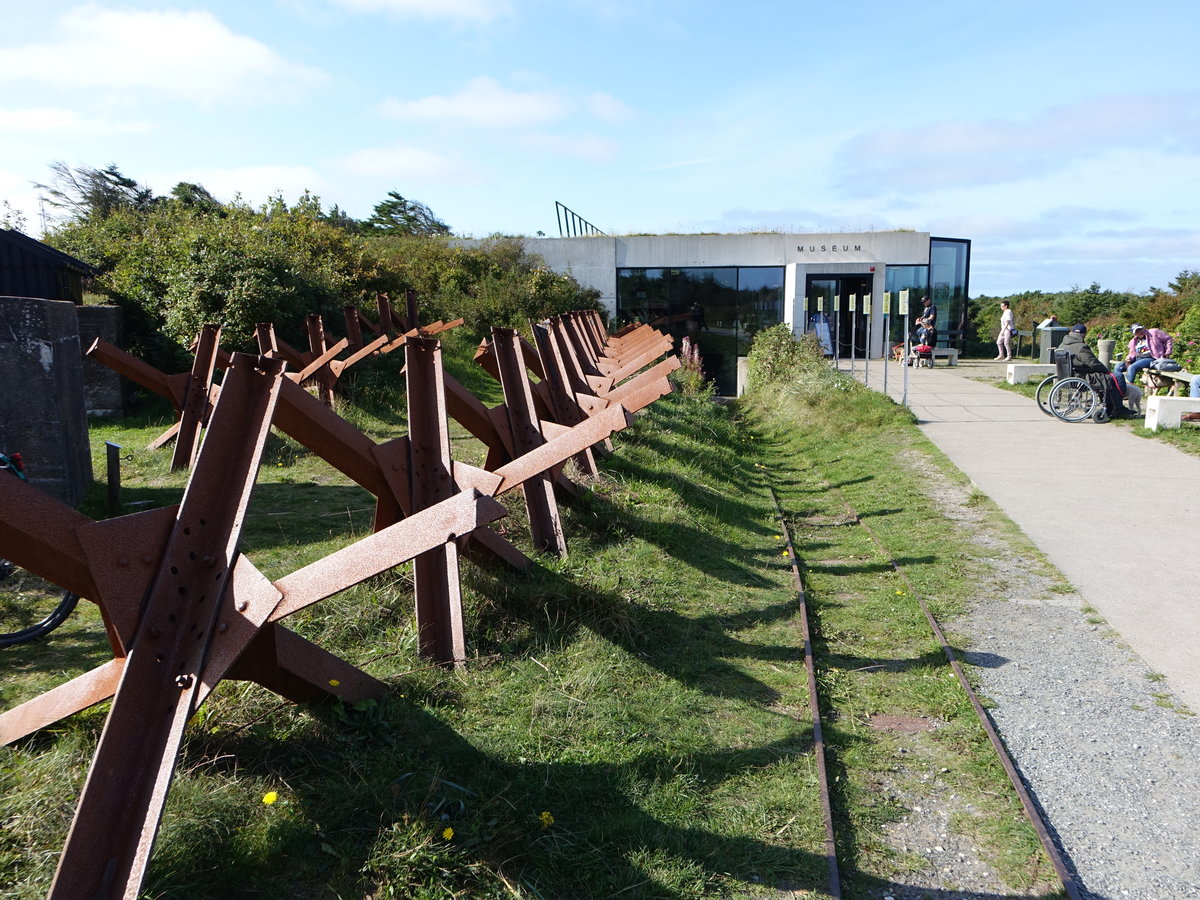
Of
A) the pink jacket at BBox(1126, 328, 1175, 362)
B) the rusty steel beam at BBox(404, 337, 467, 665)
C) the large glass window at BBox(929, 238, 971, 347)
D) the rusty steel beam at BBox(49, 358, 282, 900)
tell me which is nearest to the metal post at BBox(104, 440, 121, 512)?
the rusty steel beam at BBox(404, 337, 467, 665)

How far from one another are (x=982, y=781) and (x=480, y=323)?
19.9 meters

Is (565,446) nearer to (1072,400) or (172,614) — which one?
(172,614)

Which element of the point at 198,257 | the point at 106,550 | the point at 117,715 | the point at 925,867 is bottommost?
the point at 925,867

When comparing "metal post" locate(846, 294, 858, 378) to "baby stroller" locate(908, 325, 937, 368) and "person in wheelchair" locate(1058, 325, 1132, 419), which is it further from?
"person in wheelchair" locate(1058, 325, 1132, 419)

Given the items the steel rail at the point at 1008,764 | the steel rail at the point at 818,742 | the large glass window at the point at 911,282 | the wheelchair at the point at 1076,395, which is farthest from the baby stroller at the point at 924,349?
the steel rail at the point at 818,742

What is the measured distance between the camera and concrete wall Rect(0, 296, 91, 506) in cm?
630

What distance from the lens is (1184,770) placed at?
4133mm

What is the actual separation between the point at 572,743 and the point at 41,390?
488 centimetres

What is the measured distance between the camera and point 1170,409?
12625 millimetres

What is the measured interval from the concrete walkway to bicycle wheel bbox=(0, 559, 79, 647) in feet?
18.5

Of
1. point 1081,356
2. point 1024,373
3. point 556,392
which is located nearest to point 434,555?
point 556,392

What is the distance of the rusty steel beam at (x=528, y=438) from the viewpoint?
6.30 meters

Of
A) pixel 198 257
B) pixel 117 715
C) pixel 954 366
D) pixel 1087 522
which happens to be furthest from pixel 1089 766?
pixel 954 366

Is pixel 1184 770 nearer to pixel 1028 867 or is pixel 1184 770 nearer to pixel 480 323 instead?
pixel 1028 867
